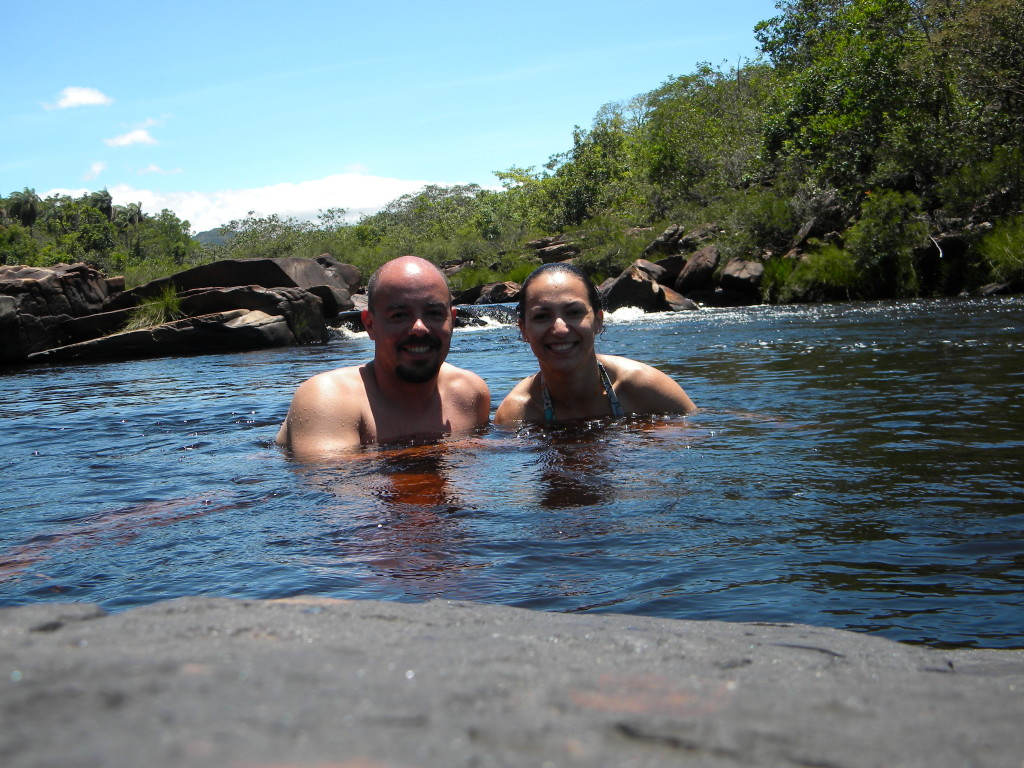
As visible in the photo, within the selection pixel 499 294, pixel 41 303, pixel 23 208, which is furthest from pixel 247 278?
pixel 23 208

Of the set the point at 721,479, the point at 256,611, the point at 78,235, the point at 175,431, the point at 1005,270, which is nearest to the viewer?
the point at 256,611

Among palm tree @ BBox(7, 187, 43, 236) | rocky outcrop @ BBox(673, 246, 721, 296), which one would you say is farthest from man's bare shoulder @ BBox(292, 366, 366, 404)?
palm tree @ BBox(7, 187, 43, 236)

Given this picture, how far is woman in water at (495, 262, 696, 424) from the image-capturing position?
5227 mm

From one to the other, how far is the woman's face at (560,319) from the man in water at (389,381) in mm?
491

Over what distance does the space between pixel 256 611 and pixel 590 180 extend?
50.5 metres

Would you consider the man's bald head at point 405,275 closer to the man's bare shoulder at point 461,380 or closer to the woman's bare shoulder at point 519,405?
the man's bare shoulder at point 461,380

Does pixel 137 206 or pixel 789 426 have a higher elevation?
pixel 137 206

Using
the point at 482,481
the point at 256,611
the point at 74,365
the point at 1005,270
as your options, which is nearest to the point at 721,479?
the point at 482,481

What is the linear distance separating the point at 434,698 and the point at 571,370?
436cm

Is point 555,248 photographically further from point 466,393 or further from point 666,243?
point 466,393

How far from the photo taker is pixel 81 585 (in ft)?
9.57

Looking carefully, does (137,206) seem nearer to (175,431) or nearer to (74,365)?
(74,365)

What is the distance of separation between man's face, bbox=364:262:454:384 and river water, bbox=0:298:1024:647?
0.48 metres

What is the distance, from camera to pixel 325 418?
5.10m
